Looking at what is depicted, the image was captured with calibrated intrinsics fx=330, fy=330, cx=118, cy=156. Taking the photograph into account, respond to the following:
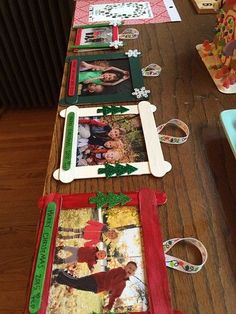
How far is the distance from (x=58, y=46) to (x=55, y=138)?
100 centimetres

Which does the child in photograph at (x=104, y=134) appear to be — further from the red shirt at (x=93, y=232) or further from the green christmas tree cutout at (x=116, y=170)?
the red shirt at (x=93, y=232)

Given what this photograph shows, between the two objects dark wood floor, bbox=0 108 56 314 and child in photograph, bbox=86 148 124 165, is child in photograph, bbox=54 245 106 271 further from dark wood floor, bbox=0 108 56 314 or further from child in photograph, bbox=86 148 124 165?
dark wood floor, bbox=0 108 56 314

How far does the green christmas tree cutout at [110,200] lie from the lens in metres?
0.53

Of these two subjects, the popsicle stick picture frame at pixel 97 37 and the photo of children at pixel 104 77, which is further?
the popsicle stick picture frame at pixel 97 37

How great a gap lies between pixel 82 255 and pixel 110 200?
10 centimetres

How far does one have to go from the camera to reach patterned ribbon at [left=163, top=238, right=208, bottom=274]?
1.46 ft

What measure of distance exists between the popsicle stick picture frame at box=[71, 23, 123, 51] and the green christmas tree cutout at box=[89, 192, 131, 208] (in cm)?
48

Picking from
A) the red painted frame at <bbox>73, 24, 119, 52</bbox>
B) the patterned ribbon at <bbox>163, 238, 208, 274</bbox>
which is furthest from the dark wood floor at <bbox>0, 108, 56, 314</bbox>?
the patterned ribbon at <bbox>163, 238, 208, 274</bbox>

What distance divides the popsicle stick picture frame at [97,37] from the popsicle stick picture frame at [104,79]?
0.04 m

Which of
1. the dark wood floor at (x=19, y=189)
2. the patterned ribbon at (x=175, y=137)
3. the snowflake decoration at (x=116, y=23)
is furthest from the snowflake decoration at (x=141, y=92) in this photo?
the dark wood floor at (x=19, y=189)

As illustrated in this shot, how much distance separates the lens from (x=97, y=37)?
0.92 meters

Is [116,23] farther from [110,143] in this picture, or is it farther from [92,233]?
[92,233]

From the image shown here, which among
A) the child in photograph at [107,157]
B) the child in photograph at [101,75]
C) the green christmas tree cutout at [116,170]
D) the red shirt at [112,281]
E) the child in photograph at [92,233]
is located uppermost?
the child in photograph at [101,75]

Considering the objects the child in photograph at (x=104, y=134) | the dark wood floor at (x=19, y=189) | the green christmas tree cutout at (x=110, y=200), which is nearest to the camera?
the green christmas tree cutout at (x=110, y=200)
